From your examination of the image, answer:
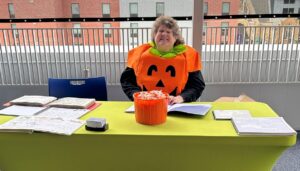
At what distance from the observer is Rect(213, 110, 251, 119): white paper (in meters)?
1.33

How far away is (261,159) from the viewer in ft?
3.82

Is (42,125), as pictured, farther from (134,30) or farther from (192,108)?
(134,30)

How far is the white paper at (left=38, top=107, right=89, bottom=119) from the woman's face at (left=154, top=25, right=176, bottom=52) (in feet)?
2.58

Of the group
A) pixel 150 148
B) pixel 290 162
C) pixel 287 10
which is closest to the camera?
pixel 150 148

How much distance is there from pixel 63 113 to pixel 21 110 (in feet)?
0.84

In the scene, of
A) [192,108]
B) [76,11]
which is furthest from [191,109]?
[76,11]

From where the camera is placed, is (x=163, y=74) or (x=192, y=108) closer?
(x=192, y=108)

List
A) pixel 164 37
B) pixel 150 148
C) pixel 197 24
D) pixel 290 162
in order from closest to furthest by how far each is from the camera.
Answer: pixel 150 148
pixel 164 37
pixel 290 162
pixel 197 24

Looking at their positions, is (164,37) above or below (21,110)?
above

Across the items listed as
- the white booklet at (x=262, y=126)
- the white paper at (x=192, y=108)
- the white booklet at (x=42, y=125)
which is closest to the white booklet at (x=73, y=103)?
the white booklet at (x=42, y=125)

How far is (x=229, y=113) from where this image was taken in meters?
1.37

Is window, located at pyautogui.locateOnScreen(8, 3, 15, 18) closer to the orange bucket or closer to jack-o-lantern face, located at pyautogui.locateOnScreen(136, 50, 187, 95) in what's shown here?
jack-o-lantern face, located at pyautogui.locateOnScreen(136, 50, 187, 95)

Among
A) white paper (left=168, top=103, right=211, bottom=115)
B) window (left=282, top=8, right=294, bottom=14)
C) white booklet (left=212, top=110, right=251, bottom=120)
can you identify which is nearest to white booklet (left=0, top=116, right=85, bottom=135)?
white paper (left=168, top=103, right=211, bottom=115)

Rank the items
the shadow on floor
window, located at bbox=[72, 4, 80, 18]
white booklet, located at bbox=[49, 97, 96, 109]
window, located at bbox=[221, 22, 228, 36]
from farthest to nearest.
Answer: window, located at bbox=[72, 4, 80, 18] < window, located at bbox=[221, 22, 228, 36] < the shadow on floor < white booklet, located at bbox=[49, 97, 96, 109]
